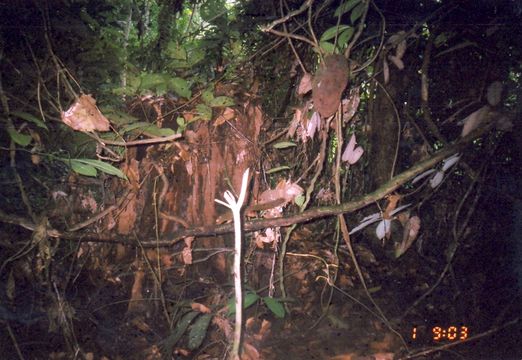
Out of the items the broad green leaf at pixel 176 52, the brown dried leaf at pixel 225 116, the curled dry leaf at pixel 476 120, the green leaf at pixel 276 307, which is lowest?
the green leaf at pixel 276 307

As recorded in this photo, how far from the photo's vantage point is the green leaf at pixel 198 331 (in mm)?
1990

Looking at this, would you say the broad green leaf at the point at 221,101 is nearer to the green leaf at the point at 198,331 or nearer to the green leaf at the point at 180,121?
the green leaf at the point at 180,121

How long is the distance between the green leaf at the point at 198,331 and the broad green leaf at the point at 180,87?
132 cm

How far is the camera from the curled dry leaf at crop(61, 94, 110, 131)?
1.82 metres

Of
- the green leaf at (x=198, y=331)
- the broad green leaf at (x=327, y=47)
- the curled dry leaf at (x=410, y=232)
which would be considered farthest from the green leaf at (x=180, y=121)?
the curled dry leaf at (x=410, y=232)

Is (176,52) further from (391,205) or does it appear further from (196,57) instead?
(391,205)

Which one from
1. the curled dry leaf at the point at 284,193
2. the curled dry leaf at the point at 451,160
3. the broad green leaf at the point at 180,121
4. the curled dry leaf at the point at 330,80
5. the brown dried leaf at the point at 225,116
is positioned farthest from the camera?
the brown dried leaf at the point at 225,116

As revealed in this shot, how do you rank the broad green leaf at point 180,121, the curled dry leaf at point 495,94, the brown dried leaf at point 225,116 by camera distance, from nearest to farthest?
1. the curled dry leaf at point 495,94
2. the broad green leaf at point 180,121
3. the brown dried leaf at point 225,116

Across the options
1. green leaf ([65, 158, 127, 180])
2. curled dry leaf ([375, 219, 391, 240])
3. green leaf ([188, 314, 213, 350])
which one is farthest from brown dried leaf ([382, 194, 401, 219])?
green leaf ([65, 158, 127, 180])

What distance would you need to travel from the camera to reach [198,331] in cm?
202

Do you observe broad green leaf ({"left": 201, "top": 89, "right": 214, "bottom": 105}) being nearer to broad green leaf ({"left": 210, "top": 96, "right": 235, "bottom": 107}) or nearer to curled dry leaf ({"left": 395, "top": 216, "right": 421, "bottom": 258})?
broad green leaf ({"left": 210, "top": 96, "right": 235, "bottom": 107})

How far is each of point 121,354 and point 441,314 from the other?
191 centimetres

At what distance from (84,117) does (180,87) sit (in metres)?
0.64

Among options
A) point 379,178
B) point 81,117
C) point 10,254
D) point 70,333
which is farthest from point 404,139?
point 10,254
